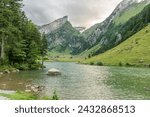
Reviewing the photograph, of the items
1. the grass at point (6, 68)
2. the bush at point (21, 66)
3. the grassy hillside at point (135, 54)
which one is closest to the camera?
the grass at point (6, 68)

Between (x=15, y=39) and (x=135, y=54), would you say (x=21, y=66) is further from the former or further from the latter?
(x=135, y=54)

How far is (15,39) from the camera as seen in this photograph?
93312 millimetres

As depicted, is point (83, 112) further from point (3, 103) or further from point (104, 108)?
point (3, 103)

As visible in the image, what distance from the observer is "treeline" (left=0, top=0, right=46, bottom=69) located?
85.6 metres

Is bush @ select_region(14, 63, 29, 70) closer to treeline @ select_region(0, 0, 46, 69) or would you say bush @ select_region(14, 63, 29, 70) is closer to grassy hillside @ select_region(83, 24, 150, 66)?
treeline @ select_region(0, 0, 46, 69)

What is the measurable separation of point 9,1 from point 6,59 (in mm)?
15713

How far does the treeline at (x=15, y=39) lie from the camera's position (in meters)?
85.6

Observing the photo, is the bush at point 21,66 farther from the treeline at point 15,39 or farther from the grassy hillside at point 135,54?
the grassy hillside at point 135,54

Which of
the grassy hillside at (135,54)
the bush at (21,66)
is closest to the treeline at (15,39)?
the bush at (21,66)

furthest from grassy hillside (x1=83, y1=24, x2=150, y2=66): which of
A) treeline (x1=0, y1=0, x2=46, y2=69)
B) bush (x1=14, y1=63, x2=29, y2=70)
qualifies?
bush (x1=14, y1=63, x2=29, y2=70)

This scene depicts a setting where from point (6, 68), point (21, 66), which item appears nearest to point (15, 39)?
point (21, 66)

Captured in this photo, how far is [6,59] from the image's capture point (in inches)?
3482

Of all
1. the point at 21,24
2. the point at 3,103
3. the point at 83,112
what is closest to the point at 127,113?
the point at 83,112

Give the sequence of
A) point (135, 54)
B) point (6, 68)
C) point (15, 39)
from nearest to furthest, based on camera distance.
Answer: point (6, 68), point (15, 39), point (135, 54)
